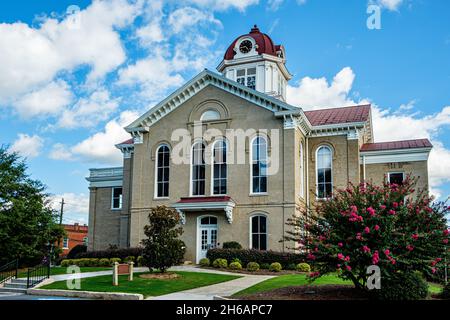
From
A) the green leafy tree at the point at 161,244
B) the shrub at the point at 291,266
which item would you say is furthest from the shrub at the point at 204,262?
the green leafy tree at the point at 161,244

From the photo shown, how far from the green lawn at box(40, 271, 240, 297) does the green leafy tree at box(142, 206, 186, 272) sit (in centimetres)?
95

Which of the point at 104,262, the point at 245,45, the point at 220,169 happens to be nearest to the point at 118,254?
the point at 104,262

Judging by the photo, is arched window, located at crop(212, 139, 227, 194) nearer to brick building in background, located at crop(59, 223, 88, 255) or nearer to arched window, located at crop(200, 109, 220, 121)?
arched window, located at crop(200, 109, 220, 121)

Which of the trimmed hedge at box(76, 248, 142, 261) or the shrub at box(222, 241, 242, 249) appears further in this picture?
the trimmed hedge at box(76, 248, 142, 261)

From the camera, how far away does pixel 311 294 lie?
1752 centimetres

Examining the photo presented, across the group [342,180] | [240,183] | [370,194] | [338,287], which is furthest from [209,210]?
[370,194]

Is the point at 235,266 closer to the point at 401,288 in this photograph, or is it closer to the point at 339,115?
the point at 401,288

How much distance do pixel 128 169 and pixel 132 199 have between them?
399 cm

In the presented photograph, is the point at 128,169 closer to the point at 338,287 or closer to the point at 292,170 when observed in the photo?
the point at 292,170

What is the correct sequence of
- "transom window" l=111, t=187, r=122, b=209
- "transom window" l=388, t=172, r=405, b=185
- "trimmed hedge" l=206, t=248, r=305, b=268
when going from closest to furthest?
"trimmed hedge" l=206, t=248, r=305, b=268 < "transom window" l=388, t=172, r=405, b=185 < "transom window" l=111, t=187, r=122, b=209

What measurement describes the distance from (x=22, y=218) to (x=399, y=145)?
959 inches

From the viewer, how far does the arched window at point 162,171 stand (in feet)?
114

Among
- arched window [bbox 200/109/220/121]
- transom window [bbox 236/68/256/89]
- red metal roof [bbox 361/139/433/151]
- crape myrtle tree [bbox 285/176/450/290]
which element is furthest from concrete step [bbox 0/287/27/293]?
transom window [bbox 236/68/256/89]

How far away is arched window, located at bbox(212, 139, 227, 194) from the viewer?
33188 mm
